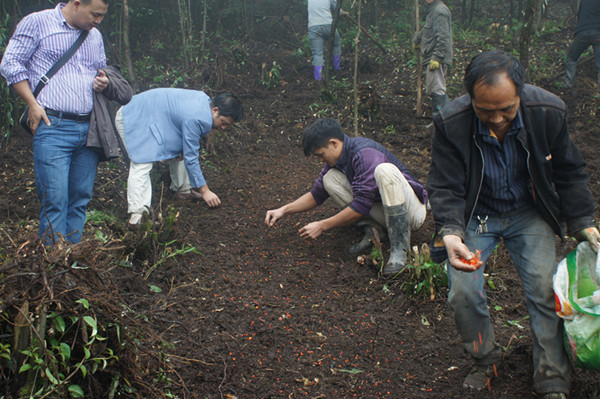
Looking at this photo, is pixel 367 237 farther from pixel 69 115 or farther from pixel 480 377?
pixel 69 115

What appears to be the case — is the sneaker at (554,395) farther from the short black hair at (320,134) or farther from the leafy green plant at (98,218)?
the leafy green plant at (98,218)

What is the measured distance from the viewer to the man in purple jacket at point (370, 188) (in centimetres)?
416

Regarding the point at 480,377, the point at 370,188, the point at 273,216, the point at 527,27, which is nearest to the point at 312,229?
the point at 273,216

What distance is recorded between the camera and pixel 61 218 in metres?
3.86

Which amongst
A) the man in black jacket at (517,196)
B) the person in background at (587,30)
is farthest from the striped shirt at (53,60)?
the person in background at (587,30)

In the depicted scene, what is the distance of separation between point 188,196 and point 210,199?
436 millimetres

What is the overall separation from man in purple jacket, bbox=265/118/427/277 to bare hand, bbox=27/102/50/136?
1899 millimetres

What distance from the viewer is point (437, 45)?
7199mm

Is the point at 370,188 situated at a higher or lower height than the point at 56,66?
lower

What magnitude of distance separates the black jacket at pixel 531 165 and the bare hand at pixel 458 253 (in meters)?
0.05

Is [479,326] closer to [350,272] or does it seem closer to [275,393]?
[275,393]

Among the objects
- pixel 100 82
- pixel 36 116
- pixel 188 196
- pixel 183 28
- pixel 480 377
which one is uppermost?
pixel 100 82

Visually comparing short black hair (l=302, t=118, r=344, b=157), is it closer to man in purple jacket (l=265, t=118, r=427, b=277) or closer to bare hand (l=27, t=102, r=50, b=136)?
man in purple jacket (l=265, t=118, r=427, b=277)

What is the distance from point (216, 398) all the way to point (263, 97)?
639 cm
